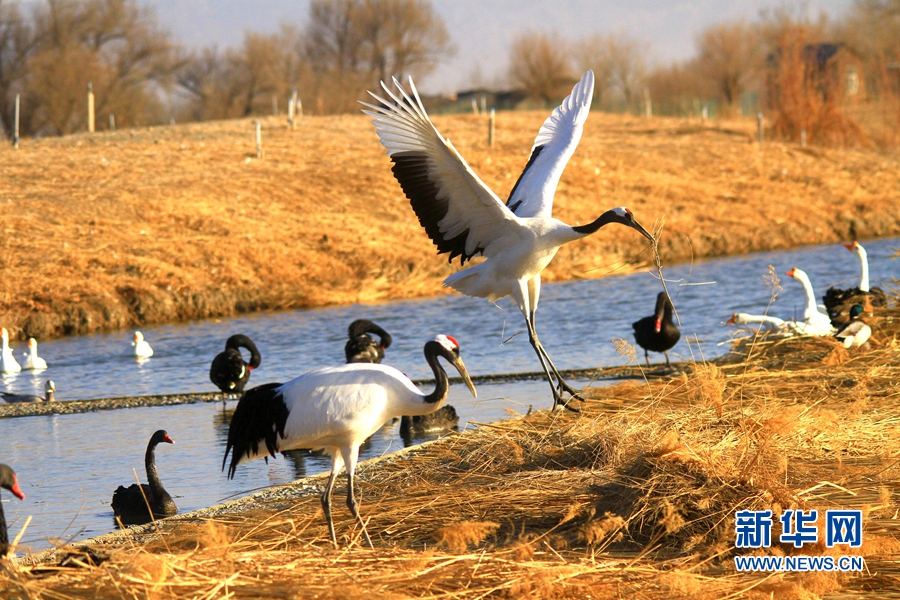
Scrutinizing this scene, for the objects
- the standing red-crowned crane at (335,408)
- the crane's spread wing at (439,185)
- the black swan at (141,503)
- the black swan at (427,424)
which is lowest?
the black swan at (427,424)

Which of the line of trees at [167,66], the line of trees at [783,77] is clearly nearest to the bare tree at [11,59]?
the line of trees at [167,66]

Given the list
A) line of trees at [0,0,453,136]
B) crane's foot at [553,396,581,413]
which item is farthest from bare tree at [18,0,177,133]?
crane's foot at [553,396,581,413]

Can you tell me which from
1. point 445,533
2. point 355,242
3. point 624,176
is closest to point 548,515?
point 445,533

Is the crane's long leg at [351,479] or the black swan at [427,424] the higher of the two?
the crane's long leg at [351,479]

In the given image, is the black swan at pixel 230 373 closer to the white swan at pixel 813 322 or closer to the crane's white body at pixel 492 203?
the crane's white body at pixel 492 203

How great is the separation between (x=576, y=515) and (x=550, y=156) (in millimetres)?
4366

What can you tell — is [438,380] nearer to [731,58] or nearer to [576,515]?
[576,515]

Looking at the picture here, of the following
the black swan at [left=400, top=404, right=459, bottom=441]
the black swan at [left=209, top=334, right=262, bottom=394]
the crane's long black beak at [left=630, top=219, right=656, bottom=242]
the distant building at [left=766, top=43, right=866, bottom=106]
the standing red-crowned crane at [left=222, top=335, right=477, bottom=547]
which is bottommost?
the black swan at [left=400, top=404, right=459, bottom=441]

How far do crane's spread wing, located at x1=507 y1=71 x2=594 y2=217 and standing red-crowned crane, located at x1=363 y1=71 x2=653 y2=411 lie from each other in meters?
0.01

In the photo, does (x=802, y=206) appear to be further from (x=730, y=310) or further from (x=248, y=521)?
(x=248, y=521)

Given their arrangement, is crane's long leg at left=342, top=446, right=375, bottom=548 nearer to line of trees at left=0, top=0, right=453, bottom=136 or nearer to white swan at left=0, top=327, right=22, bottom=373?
white swan at left=0, top=327, right=22, bottom=373

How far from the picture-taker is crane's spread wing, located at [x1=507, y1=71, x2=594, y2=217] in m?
8.52

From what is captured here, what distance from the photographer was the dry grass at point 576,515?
4.10 meters

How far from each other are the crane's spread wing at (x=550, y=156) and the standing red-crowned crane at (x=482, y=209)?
0.01 metres
